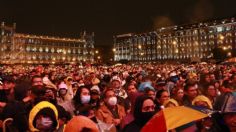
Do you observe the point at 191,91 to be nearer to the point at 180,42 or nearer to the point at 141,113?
the point at 141,113

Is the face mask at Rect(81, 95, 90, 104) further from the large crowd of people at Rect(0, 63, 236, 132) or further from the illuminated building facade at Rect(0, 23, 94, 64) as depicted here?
the illuminated building facade at Rect(0, 23, 94, 64)

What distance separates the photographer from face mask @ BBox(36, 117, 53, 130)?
4.20 metres

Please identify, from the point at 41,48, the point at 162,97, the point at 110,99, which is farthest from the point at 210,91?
the point at 41,48

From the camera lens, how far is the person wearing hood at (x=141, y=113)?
4777 millimetres

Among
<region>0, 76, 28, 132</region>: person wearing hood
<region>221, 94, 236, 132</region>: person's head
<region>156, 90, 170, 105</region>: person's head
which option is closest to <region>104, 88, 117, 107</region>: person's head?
<region>156, 90, 170, 105</region>: person's head

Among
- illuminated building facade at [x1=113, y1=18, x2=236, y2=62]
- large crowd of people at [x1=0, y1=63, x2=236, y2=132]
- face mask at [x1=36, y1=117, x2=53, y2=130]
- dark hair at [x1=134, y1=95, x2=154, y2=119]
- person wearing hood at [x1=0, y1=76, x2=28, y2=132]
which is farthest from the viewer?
illuminated building facade at [x1=113, y1=18, x2=236, y2=62]

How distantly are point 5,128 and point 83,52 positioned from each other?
557 ft

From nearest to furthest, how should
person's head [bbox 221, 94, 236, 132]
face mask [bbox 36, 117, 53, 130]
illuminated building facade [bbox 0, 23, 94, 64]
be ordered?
person's head [bbox 221, 94, 236, 132], face mask [bbox 36, 117, 53, 130], illuminated building facade [bbox 0, 23, 94, 64]

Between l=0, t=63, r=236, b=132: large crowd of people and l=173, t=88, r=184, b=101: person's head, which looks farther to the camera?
l=173, t=88, r=184, b=101: person's head

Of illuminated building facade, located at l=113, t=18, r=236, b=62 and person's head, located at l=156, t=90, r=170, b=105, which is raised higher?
illuminated building facade, located at l=113, t=18, r=236, b=62

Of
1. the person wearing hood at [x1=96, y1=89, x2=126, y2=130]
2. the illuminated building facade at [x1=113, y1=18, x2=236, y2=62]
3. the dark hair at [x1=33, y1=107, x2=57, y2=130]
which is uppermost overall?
the illuminated building facade at [x1=113, y1=18, x2=236, y2=62]

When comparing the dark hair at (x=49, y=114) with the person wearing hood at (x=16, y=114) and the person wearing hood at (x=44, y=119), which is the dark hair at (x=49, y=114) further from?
the person wearing hood at (x=16, y=114)

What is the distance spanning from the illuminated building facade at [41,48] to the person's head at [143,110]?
141572 millimetres

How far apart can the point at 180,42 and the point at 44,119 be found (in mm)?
135731
